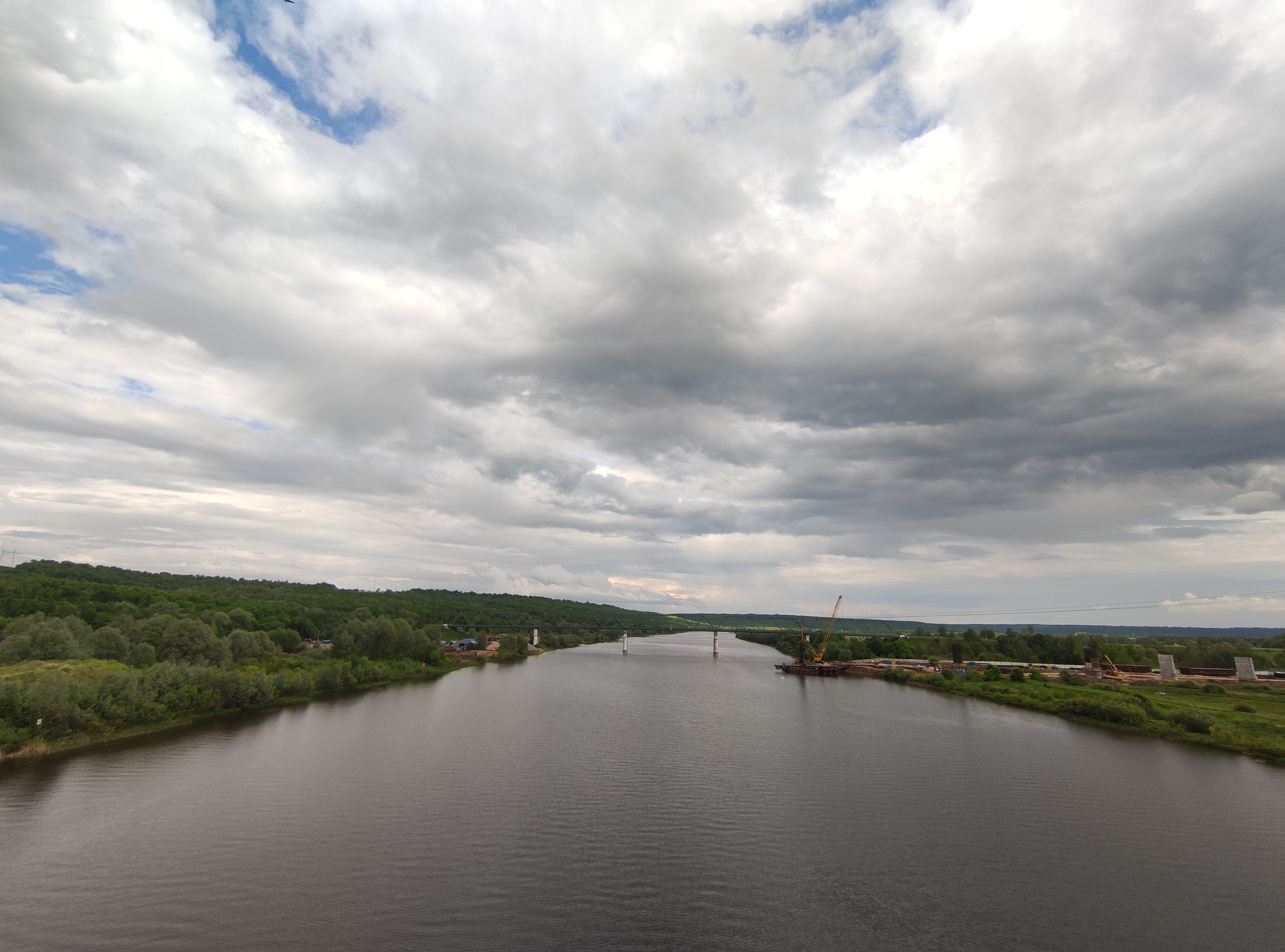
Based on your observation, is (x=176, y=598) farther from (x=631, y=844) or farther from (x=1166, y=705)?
(x=1166, y=705)

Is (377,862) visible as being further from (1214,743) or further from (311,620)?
(311,620)

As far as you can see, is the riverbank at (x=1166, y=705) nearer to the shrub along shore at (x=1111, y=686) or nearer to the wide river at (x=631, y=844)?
the shrub along shore at (x=1111, y=686)

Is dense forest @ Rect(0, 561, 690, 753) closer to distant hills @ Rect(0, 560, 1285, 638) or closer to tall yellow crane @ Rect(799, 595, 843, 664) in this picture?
distant hills @ Rect(0, 560, 1285, 638)

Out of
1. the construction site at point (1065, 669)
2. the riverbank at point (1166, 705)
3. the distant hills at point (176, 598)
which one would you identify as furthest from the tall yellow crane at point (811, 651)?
the distant hills at point (176, 598)

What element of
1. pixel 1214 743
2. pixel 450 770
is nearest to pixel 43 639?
pixel 450 770

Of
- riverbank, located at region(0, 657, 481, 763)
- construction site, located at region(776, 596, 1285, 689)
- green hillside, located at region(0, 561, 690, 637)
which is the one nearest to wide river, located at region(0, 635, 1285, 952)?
riverbank, located at region(0, 657, 481, 763)
